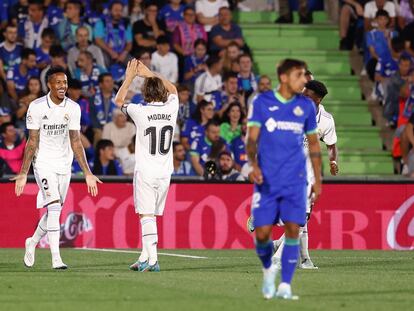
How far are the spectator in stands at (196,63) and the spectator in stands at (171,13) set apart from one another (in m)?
1.01

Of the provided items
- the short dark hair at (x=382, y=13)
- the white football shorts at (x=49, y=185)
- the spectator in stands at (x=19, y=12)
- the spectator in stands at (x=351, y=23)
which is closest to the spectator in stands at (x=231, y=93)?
the short dark hair at (x=382, y=13)

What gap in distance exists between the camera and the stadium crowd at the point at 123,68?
80.6 ft

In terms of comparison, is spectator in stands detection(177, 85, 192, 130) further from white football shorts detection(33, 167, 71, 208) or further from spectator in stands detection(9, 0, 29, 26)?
white football shorts detection(33, 167, 71, 208)

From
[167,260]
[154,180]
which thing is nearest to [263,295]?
[154,180]

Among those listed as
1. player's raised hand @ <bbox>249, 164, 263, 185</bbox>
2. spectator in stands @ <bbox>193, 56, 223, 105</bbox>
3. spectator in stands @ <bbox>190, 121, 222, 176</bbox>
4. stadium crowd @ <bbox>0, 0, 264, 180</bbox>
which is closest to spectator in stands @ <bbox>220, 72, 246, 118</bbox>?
stadium crowd @ <bbox>0, 0, 264, 180</bbox>

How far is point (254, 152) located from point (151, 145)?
150 inches

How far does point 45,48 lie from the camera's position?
85.4ft

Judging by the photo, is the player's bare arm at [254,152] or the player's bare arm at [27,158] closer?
the player's bare arm at [254,152]

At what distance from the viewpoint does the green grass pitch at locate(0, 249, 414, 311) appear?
12.7 metres

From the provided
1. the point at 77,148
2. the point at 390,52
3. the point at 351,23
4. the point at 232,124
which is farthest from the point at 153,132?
the point at 351,23

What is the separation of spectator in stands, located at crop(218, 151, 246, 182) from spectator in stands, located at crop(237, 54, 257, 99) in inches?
109

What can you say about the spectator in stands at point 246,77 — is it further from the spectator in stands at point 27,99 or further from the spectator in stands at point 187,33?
the spectator in stands at point 27,99

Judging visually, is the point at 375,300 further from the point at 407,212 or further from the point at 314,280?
the point at 407,212

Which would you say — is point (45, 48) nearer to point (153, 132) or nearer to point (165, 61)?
point (165, 61)
